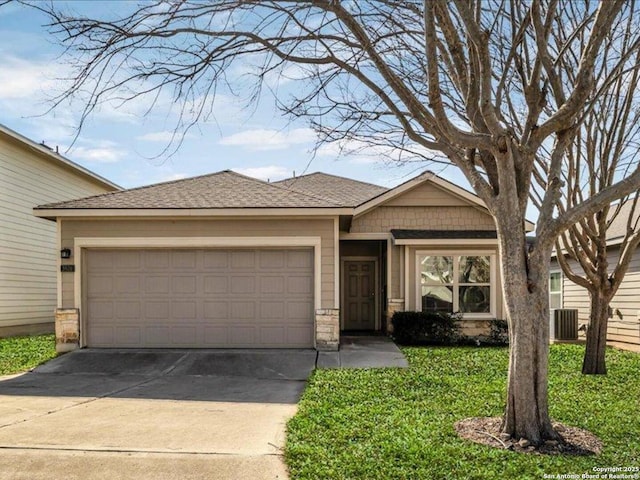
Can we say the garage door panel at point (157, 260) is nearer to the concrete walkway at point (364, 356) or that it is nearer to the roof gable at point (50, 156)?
the concrete walkway at point (364, 356)

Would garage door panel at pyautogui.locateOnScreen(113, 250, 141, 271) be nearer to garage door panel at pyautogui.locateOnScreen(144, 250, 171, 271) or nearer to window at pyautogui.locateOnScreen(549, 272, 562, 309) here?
garage door panel at pyautogui.locateOnScreen(144, 250, 171, 271)

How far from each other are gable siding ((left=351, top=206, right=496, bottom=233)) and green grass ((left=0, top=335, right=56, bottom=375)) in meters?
7.65

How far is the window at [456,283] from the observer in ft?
44.3

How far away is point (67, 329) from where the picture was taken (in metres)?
11.1

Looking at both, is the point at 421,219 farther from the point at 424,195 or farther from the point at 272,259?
the point at 272,259

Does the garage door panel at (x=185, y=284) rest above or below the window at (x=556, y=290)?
above

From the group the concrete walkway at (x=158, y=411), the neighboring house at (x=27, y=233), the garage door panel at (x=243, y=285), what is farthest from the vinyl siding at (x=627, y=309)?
the neighboring house at (x=27, y=233)

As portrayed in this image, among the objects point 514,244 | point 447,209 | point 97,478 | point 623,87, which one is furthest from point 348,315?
point 97,478

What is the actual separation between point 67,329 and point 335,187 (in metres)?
9.11

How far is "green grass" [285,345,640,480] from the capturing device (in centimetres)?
475

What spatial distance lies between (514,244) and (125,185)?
19.9 m

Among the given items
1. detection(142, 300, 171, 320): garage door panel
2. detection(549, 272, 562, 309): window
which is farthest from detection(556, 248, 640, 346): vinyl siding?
detection(142, 300, 171, 320): garage door panel

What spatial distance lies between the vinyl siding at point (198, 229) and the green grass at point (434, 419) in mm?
3101

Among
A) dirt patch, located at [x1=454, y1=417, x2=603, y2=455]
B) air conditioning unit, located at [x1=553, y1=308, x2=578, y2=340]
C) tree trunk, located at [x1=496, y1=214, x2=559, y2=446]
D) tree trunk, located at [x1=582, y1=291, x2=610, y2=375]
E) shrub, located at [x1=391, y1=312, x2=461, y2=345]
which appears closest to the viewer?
dirt patch, located at [x1=454, y1=417, x2=603, y2=455]
